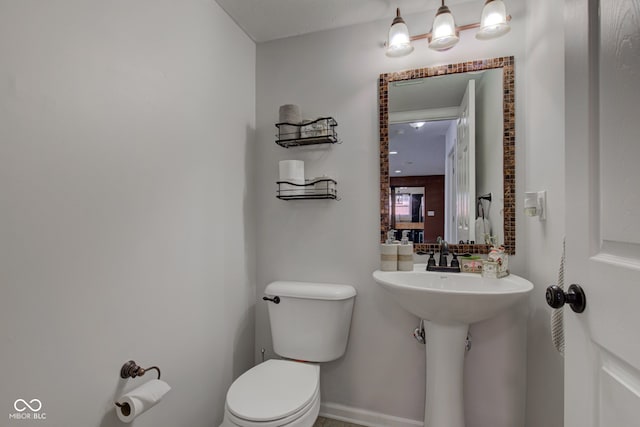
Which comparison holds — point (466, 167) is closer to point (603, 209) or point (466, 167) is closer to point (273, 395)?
point (603, 209)

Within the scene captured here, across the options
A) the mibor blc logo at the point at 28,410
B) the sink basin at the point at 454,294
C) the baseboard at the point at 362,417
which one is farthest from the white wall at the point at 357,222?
the mibor blc logo at the point at 28,410

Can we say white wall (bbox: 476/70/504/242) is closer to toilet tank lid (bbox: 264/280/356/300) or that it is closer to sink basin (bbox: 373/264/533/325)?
sink basin (bbox: 373/264/533/325)

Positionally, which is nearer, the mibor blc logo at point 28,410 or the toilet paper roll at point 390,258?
the mibor blc logo at point 28,410

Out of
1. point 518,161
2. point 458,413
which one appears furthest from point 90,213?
point 518,161

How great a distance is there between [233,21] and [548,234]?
1958 mm

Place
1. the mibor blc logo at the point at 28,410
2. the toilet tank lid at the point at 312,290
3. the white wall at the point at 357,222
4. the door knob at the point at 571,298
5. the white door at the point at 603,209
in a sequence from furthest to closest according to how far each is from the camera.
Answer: the toilet tank lid at the point at 312,290, the white wall at the point at 357,222, the mibor blc logo at the point at 28,410, the door knob at the point at 571,298, the white door at the point at 603,209

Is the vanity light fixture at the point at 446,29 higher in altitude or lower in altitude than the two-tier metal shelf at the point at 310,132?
higher

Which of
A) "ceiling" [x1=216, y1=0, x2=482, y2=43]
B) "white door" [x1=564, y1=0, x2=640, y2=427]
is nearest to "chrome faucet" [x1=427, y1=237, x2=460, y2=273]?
"white door" [x1=564, y1=0, x2=640, y2=427]

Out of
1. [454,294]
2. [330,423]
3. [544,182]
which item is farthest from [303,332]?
[544,182]

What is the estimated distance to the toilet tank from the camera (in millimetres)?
1658

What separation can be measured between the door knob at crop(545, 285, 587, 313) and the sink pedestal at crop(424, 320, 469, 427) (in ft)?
2.37

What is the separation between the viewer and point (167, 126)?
133 cm

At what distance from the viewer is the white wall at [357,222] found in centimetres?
155

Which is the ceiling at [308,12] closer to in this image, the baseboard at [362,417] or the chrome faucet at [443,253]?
the chrome faucet at [443,253]
